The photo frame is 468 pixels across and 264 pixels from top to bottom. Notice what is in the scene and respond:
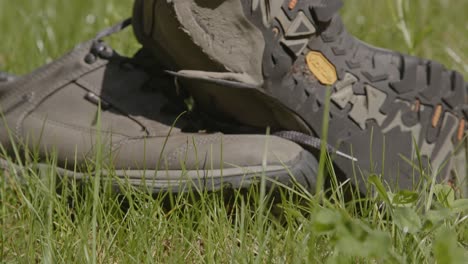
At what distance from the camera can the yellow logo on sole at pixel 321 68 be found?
5.22 ft

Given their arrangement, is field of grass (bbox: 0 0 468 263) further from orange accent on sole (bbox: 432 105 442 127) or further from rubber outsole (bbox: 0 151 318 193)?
orange accent on sole (bbox: 432 105 442 127)

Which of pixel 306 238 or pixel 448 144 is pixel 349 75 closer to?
pixel 448 144

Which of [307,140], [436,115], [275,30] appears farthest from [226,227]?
[436,115]

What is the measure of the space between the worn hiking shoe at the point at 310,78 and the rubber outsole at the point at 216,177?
91 millimetres

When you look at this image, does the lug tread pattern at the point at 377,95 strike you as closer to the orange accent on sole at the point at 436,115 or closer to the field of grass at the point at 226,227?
the orange accent on sole at the point at 436,115

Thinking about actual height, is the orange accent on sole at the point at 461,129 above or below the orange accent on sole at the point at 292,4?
below

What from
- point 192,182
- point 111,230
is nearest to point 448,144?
point 192,182

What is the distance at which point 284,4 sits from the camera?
1524 mm

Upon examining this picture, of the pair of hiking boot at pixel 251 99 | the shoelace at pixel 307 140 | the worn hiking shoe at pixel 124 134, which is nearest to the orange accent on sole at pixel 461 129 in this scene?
the pair of hiking boot at pixel 251 99

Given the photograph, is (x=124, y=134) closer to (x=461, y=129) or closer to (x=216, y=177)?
(x=216, y=177)

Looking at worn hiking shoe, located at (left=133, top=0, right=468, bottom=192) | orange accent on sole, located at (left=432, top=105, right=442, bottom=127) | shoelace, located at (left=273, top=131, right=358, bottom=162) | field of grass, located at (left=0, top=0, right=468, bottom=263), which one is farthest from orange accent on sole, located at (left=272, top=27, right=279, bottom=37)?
orange accent on sole, located at (left=432, top=105, right=442, bottom=127)

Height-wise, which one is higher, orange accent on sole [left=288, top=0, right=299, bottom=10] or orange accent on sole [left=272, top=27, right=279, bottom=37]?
orange accent on sole [left=288, top=0, right=299, bottom=10]

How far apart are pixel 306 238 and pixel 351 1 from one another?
80.9 inches

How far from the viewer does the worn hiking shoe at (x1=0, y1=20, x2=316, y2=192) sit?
146 cm
